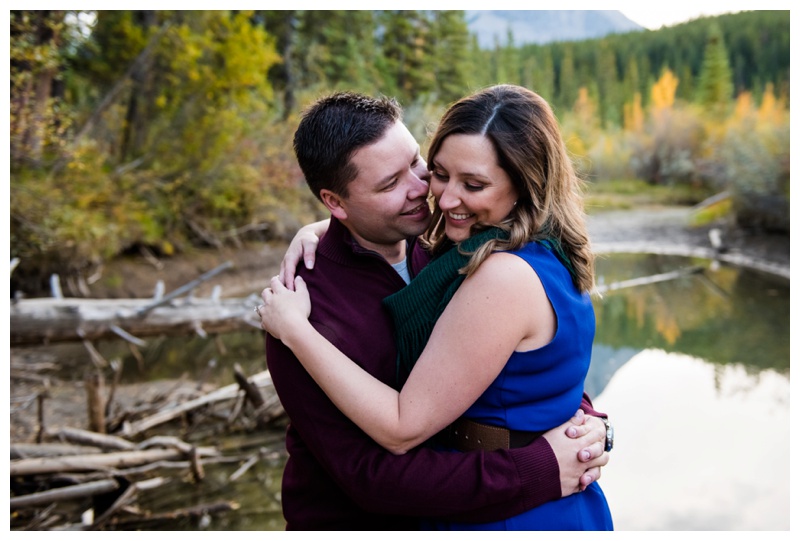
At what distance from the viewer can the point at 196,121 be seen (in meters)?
11.8

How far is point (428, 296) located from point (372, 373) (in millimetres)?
242

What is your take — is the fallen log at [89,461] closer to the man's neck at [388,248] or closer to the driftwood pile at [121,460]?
the driftwood pile at [121,460]

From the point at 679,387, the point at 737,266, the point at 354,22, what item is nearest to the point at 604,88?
the point at 354,22

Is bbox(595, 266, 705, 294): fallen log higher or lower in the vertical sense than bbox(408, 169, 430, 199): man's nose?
lower

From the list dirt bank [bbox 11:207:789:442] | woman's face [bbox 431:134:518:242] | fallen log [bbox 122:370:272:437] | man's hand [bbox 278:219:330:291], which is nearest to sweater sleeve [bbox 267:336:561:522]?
man's hand [bbox 278:219:330:291]

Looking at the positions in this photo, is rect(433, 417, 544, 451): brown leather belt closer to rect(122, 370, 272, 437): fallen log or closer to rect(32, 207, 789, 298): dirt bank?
rect(122, 370, 272, 437): fallen log

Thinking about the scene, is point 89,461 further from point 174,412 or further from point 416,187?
point 416,187

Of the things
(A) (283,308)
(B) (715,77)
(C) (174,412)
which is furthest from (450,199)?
(B) (715,77)

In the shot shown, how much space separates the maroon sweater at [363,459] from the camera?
1592mm

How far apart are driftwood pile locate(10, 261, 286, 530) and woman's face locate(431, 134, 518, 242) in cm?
353

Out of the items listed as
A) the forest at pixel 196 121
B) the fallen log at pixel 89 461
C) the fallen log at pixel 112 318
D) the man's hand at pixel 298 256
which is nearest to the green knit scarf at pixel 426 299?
the man's hand at pixel 298 256

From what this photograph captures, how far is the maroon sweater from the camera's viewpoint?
5.22ft

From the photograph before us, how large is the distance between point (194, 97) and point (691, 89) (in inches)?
1248
